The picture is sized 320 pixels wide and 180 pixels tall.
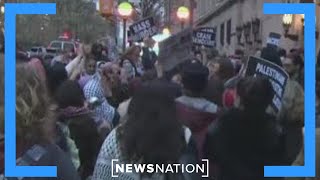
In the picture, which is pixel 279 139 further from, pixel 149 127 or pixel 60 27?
pixel 60 27

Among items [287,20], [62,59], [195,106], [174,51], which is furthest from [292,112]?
[287,20]

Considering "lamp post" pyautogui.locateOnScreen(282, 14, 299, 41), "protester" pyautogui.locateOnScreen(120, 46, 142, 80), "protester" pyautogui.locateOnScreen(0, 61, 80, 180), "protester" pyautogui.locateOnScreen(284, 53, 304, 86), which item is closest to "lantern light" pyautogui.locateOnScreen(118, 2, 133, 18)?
"lamp post" pyautogui.locateOnScreen(282, 14, 299, 41)

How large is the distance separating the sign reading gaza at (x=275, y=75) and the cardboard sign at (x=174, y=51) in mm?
4760

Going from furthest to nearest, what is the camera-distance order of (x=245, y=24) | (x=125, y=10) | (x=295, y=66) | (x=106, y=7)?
(x=245, y=24), (x=106, y=7), (x=125, y=10), (x=295, y=66)

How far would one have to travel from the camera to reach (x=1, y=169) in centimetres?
286

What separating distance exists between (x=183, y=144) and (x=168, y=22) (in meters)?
45.5

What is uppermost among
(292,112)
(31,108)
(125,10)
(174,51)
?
(125,10)

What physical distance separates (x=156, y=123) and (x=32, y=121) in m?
0.72

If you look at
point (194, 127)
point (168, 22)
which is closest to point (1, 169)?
point (194, 127)

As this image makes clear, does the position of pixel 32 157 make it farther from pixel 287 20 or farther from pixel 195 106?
pixel 287 20

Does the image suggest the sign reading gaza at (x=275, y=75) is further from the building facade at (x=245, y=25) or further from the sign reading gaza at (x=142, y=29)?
the building facade at (x=245, y=25)

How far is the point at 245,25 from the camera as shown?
31.5 metres

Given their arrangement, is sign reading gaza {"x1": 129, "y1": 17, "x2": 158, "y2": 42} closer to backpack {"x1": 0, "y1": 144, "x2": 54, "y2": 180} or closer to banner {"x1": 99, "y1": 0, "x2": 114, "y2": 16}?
banner {"x1": 99, "y1": 0, "x2": 114, "y2": 16}

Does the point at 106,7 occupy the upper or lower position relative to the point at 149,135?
upper
